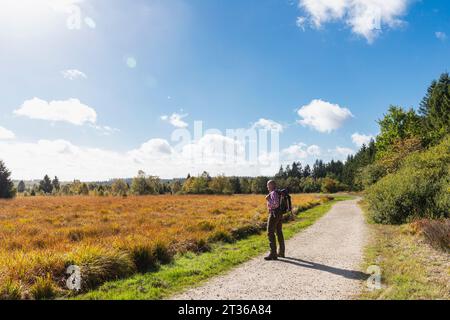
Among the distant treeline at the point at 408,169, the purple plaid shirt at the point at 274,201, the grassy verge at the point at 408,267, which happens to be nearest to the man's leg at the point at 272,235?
the purple plaid shirt at the point at 274,201

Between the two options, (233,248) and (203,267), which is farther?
(233,248)

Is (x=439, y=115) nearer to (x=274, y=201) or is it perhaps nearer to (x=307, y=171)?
(x=274, y=201)

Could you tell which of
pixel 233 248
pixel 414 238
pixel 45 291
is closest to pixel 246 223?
pixel 233 248

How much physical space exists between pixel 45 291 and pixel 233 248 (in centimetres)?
628

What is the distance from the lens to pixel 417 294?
552cm

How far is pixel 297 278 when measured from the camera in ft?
22.8

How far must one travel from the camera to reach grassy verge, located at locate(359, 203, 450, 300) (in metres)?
5.63

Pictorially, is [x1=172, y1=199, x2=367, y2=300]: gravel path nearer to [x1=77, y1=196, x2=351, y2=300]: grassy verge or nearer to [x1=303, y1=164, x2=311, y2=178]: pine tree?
[x1=77, y1=196, x2=351, y2=300]: grassy verge

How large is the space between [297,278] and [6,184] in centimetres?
5769

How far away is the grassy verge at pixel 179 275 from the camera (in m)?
5.96

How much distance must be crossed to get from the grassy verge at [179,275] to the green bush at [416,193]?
969cm

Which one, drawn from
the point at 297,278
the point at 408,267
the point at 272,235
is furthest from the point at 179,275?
the point at 408,267
